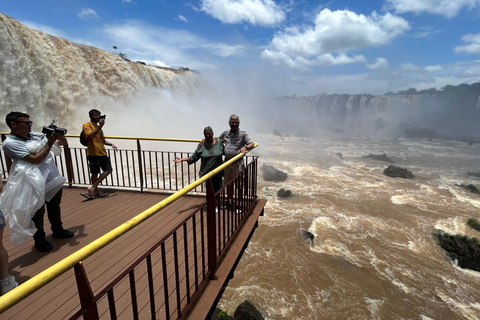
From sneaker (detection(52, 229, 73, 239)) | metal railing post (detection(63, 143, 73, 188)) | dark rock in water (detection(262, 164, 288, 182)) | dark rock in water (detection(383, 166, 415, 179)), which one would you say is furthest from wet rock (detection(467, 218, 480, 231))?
metal railing post (detection(63, 143, 73, 188))

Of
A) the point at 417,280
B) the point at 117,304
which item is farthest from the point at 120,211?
the point at 417,280

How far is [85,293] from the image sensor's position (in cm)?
128

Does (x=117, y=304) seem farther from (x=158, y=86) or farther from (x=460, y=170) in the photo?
(x=158, y=86)

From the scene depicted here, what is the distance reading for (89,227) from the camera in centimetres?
395

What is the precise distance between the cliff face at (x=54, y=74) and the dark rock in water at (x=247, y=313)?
1843 cm

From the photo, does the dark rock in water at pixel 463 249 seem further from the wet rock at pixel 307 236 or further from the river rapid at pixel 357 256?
the wet rock at pixel 307 236

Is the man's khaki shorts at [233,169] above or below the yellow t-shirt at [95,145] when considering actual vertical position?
below

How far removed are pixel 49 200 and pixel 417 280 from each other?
935 centimetres

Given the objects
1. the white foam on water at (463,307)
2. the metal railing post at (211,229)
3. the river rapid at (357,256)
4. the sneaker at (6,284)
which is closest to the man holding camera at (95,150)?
the sneaker at (6,284)

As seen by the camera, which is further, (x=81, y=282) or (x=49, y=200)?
(x=49, y=200)

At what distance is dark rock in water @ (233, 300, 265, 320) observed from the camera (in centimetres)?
561

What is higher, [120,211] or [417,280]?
[120,211]

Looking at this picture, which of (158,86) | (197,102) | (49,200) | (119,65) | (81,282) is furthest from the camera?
(197,102)

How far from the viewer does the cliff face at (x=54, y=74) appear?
15.6 metres
